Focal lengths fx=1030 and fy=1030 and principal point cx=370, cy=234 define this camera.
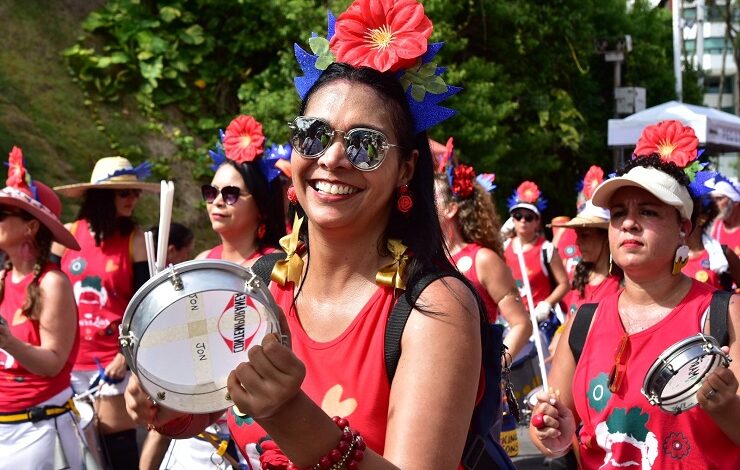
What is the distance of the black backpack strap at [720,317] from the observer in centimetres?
348

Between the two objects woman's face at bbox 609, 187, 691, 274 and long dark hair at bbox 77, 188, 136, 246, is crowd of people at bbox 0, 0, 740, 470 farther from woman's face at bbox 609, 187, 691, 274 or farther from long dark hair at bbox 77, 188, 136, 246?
long dark hair at bbox 77, 188, 136, 246

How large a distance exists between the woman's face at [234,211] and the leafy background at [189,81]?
585 cm

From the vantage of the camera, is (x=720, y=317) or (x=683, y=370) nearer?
(x=683, y=370)

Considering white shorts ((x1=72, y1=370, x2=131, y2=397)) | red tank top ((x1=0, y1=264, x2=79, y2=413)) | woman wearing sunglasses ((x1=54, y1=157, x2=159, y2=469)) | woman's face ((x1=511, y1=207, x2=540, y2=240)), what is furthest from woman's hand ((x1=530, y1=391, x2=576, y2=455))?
woman's face ((x1=511, y1=207, x2=540, y2=240))

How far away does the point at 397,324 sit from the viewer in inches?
92.3

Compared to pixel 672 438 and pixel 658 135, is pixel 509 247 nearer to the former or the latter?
pixel 658 135

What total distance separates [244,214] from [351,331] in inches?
139

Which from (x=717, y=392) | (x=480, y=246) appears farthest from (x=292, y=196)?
(x=480, y=246)

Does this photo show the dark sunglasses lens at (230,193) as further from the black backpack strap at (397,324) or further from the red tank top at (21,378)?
the black backpack strap at (397,324)

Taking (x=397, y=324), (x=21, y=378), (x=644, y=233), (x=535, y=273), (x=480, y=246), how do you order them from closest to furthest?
(x=397, y=324)
(x=644, y=233)
(x=21, y=378)
(x=480, y=246)
(x=535, y=273)

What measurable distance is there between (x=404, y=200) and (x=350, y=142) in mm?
228

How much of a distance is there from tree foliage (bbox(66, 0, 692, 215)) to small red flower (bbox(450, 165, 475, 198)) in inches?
225

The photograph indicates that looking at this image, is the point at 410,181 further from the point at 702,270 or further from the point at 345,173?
the point at 702,270

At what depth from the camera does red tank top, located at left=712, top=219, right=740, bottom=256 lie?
9584 millimetres
